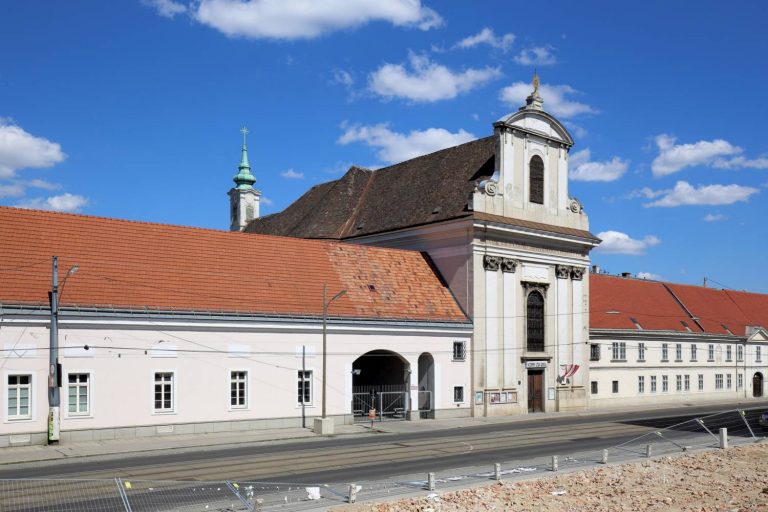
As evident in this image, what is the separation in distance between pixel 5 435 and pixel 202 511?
1603cm

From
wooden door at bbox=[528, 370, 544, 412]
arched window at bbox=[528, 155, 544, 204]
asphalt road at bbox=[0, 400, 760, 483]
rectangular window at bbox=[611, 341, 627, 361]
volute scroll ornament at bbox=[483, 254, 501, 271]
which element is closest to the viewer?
asphalt road at bbox=[0, 400, 760, 483]

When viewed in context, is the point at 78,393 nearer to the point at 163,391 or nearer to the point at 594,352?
the point at 163,391

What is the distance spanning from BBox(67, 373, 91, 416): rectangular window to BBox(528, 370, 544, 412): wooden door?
27879 mm

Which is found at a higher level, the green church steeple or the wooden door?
the green church steeple

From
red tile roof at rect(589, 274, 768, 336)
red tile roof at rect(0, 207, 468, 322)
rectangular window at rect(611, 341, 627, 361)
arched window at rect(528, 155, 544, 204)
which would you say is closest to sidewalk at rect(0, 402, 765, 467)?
red tile roof at rect(0, 207, 468, 322)

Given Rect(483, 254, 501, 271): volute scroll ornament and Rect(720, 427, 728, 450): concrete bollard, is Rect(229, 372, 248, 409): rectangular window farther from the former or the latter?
Rect(720, 427, 728, 450): concrete bollard

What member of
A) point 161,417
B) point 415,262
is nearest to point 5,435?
point 161,417

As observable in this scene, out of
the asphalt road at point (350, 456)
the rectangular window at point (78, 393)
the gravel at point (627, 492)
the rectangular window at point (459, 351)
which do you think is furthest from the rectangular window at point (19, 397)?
the rectangular window at point (459, 351)

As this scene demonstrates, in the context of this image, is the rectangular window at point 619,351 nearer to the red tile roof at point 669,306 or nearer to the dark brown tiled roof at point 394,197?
the red tile roof at point 669,306

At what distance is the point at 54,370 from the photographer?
31375 mm

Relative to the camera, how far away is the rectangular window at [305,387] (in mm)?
38906

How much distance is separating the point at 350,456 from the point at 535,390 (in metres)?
25.4

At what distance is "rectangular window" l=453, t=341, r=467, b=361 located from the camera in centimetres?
4619

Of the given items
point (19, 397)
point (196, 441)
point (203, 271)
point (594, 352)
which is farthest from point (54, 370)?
point (594, 352)
